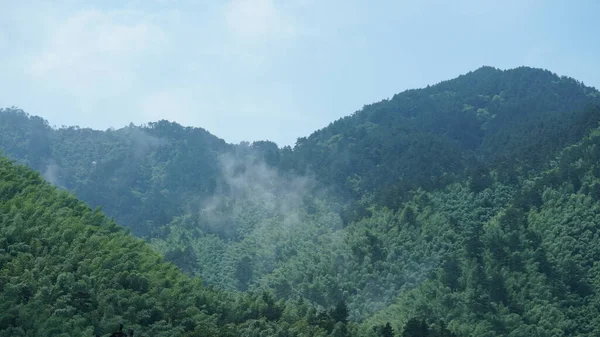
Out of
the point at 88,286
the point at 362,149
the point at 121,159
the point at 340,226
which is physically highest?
the point at 121,159

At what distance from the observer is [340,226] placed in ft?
297

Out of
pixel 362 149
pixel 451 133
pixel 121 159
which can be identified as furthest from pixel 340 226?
pixel 121 159

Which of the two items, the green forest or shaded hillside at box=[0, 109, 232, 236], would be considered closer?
the green forest

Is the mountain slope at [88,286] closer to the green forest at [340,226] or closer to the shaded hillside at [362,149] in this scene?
the green forest at [340,226]

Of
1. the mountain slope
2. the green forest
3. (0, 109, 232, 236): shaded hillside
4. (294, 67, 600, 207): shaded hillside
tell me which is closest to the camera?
the mountain slope

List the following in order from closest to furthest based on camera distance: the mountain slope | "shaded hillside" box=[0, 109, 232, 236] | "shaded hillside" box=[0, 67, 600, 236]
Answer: the mountain slope
"shaded hillside" box=[0, 67, 600, 236]
"shaded hillside" box=[0, 109, 232, 236]

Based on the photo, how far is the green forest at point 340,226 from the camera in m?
51.4

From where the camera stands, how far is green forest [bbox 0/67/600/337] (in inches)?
2025

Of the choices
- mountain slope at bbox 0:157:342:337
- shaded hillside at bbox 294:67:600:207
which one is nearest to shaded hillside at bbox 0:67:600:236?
shaded hillside at bbox 294:67:600:207

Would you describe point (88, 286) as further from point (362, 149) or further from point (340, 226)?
point (362, 149)

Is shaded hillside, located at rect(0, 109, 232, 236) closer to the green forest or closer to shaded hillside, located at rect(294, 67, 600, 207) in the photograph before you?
the green forest

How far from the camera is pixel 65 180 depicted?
138875 mm

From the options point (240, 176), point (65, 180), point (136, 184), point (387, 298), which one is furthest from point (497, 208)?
point (65, 180)

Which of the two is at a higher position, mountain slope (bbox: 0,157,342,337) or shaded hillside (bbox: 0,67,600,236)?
shaded hillside (bbox: 0,67,600,236)
